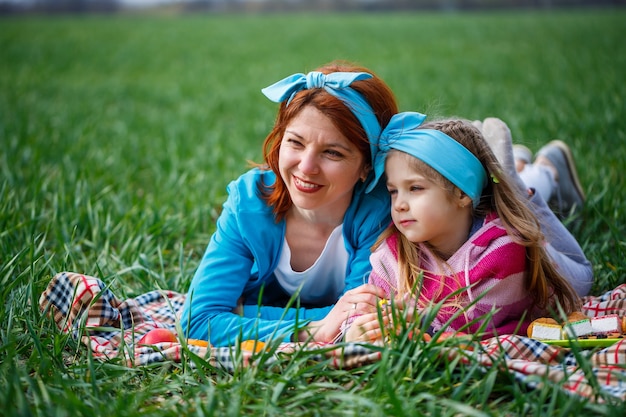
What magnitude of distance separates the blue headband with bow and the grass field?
286mm

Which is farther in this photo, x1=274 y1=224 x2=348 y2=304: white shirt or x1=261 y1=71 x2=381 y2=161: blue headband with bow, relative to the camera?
x1=274 y1=224 x2=348 y2=304: white shirt

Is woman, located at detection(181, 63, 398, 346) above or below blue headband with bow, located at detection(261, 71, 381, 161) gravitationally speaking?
below

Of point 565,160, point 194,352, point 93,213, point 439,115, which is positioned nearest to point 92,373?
point 194,352

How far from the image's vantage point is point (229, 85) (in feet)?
34.1

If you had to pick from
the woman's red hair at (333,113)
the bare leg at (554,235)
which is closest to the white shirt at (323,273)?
the woman's red hair at (333,113)

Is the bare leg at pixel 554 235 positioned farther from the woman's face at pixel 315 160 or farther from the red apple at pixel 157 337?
the red apple at pixel 157 337

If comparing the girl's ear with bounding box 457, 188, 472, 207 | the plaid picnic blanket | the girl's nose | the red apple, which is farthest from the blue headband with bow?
the red apple

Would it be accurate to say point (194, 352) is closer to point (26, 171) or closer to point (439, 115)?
point (439, 115)

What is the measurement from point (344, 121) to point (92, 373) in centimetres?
129

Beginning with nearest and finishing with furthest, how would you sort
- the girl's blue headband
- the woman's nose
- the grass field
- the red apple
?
the grass field → the girl's blue headband → the woman's nose → the red apple

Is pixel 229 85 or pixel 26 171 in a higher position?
pixel 229 85

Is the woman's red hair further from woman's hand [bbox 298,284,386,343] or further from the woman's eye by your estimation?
woman's hand [bbox 298,284,386,343]

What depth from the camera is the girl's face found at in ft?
8.52

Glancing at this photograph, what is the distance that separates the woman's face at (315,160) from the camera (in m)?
2.69
